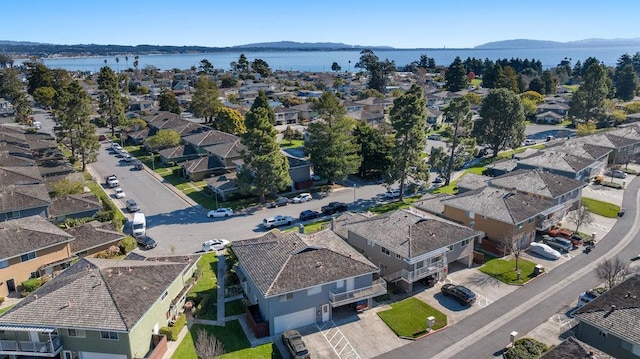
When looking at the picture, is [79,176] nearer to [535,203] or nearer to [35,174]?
[35,174]

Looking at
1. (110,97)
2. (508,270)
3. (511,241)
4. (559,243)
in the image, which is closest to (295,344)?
(508,270)

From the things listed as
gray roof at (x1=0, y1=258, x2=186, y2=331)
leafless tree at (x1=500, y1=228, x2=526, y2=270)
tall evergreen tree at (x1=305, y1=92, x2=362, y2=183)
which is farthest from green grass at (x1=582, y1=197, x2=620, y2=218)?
gray roof at (x1=0, y1=258, x2=186, y2=331)

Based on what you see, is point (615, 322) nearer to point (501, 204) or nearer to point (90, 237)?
point (501, 204)

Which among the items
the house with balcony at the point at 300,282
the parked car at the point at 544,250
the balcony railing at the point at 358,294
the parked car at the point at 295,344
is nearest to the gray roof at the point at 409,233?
the balcony railing at the point at 358,294

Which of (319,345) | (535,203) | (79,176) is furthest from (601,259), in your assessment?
(79,176)

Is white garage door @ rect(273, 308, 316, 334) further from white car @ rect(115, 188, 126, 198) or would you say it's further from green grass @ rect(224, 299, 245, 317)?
white car @ rect(115, 188, 126, 198)

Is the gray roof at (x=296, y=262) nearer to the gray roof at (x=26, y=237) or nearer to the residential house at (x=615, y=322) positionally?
the residential house at (x=615, y=322)

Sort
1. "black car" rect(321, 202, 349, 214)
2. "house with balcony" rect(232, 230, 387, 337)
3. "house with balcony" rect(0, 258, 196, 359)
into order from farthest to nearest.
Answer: "black car" rect(321, 202, 349, 214) < "house with balcony" rect(232, 230, 387, 337) < "house with balcony" rect(0, 258, 196, 359)
